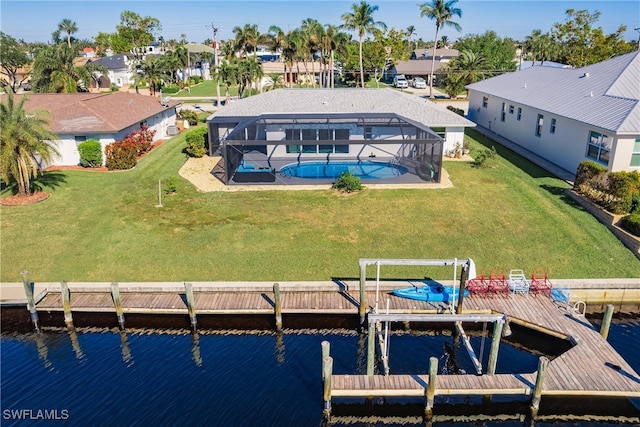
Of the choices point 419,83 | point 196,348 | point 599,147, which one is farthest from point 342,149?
point 419,83

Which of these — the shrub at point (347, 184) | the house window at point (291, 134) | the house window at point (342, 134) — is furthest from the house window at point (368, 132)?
the shrub at point (347, 184)

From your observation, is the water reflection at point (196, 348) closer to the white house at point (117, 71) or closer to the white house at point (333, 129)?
the white house at point (333, 129)

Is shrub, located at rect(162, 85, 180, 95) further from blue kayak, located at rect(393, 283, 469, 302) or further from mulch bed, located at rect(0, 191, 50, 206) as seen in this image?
blue kayak, located at rect(393, 283, 469, 302)

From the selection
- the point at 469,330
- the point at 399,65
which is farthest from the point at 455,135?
the point at 399,65

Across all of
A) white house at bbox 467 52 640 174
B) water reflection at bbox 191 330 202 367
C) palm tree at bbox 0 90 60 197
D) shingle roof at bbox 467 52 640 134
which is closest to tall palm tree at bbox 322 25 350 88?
white house at bbox 467 52 640 174

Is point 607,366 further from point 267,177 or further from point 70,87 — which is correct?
point 70,87

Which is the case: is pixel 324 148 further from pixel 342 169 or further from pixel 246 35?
pixel 246 35
